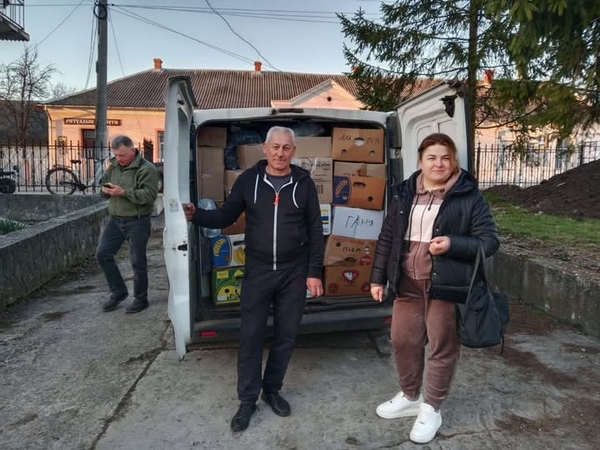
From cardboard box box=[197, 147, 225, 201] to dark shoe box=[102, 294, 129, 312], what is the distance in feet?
6.43

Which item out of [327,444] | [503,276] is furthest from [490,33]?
[327,444]

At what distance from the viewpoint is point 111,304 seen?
521 cm

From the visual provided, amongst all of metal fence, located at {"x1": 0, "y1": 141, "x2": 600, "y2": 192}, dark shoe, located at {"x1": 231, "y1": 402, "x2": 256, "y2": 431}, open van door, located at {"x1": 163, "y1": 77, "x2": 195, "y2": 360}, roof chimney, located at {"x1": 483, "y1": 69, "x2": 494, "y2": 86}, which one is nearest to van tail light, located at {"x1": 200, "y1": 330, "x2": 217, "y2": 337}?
open van door, located at {"x1": 163, "y1": 77, "x2": 195, "y2": 360}

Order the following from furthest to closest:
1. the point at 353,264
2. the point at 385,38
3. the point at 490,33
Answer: the point at 385,38 < the point at 490,33 < the point at 353,264

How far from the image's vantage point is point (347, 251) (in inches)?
165

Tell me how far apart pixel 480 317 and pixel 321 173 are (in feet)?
6.49

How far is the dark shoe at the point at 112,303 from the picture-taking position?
17.0ft

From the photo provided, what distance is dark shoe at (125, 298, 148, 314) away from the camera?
16.7 feet

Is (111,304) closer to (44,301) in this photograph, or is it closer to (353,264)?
(44,301)

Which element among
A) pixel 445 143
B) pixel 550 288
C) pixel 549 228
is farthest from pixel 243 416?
pixel 549 228

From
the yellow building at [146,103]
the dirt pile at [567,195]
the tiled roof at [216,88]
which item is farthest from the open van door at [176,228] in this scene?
the tiled roof at [216,88]

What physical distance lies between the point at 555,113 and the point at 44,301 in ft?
21.6

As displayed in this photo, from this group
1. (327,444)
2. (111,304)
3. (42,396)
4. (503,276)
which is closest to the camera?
(327,444)

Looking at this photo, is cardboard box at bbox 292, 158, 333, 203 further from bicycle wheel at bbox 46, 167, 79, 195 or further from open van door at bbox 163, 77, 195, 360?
bicycle wheel at bbox 46, 167, 79, 195
